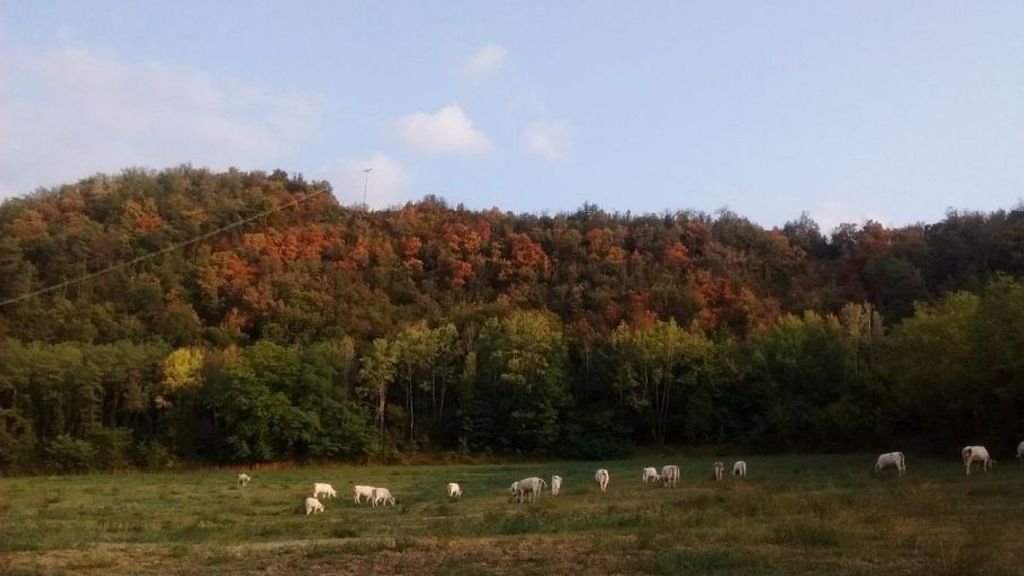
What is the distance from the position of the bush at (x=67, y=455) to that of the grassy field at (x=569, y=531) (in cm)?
2747

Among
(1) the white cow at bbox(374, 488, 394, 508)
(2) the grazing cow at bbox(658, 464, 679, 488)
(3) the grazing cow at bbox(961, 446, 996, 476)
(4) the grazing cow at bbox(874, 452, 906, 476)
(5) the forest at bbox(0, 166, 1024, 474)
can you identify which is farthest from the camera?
(5) the forest at bbox(0, 166, 1024, 474)

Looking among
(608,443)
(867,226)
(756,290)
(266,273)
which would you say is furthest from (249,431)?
(867,226)

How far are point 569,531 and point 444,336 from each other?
5577 centimetres

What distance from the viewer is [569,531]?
1952 cm

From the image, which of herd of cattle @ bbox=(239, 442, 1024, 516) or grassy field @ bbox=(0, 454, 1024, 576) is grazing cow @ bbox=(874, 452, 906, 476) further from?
grassy field @ bbox=(0, 454, 1024, 576)

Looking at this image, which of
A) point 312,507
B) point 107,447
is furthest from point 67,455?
point 312,507

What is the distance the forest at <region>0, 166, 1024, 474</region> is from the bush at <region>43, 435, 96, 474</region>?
0.15m

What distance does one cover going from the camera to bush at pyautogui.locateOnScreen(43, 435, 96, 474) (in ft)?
200

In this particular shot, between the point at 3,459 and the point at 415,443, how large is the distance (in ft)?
90.9

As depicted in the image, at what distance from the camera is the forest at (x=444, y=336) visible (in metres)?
60.9

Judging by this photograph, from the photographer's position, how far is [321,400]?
67125 millimetres

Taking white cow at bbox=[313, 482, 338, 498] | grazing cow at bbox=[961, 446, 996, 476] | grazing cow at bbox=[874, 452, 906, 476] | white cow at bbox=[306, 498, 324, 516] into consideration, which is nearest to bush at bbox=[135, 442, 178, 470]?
white cow at bbox=[313, 482, 338, 498]

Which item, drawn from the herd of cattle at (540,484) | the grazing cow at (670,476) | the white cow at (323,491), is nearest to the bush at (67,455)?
the herd of cattle at (540,484)

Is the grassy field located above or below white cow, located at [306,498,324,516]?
above
